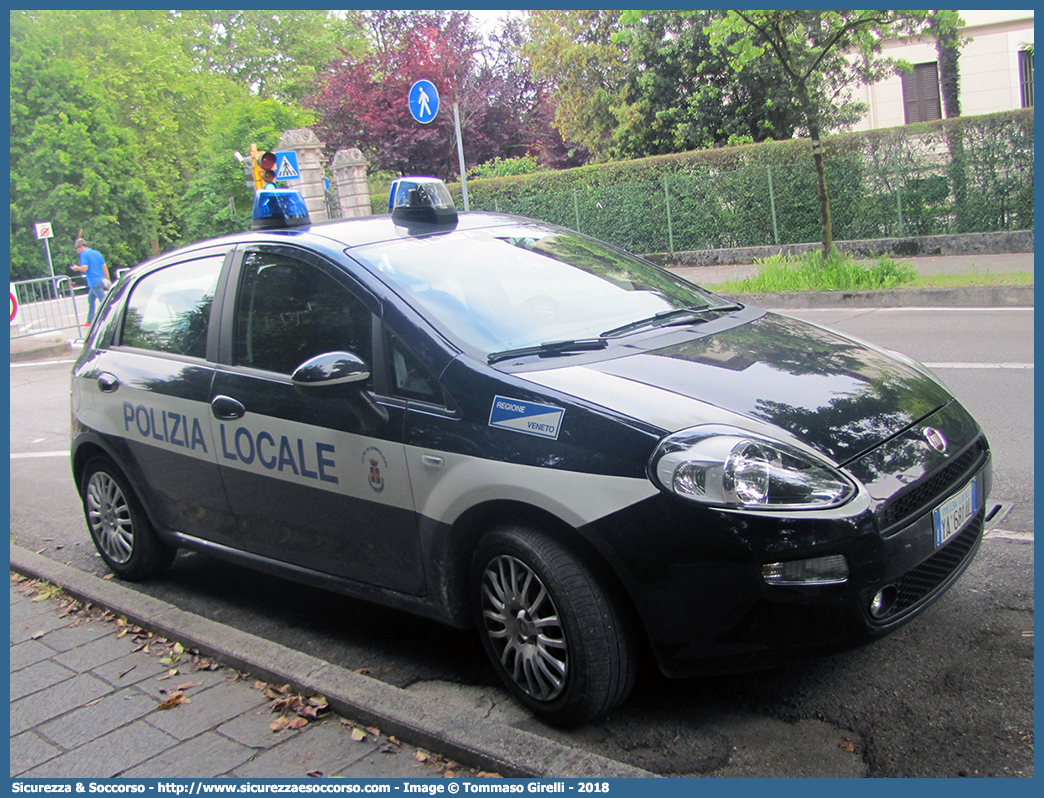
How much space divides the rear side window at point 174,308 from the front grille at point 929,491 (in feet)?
9.71

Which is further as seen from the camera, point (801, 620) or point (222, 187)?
point (222, 187)

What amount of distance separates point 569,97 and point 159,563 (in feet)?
83.1

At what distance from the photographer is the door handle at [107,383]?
488 cm

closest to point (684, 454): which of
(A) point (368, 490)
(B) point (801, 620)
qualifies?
(B) point (801, 620)

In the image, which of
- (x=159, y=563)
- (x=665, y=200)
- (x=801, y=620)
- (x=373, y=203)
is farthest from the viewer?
(x=373, y=203)

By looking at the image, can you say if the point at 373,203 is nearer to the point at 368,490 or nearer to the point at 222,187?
the point at 222,187

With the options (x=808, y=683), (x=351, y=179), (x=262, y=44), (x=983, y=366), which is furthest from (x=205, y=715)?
(x=262, y=44)

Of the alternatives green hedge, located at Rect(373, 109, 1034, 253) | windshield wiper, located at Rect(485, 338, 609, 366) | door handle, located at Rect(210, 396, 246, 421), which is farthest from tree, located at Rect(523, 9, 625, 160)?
windshield wiper, located at Rect(485, 338, 609, 366)

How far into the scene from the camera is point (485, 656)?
12.8ft

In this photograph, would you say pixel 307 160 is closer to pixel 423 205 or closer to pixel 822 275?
pixel 822 275

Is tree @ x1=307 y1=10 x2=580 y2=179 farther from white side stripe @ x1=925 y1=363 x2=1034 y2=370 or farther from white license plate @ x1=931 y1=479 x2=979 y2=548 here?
white license plate @ x1=931 y1=479 x2=979 y2=548

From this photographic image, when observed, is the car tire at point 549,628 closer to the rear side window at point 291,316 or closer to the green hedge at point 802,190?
the rear side window at point 291,316

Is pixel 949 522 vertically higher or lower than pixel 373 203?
lower

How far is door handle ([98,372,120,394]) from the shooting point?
488 centimetres
